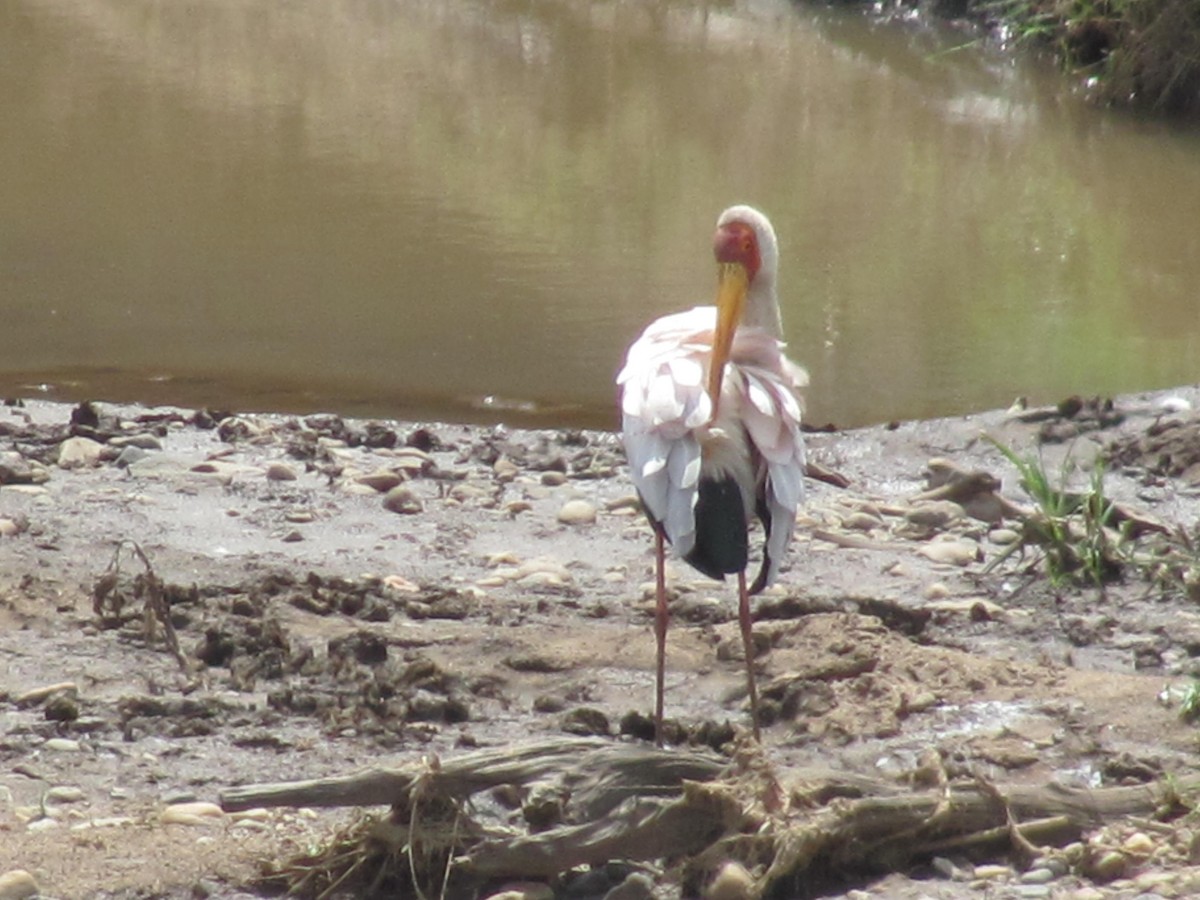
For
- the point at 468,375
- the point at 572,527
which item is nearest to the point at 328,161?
the point at 468,375

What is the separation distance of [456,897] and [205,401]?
5.30 metres

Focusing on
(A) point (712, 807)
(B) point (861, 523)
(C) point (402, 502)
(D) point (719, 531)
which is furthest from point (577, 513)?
(A) point (712, 807)

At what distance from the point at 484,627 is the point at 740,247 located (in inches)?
49.4

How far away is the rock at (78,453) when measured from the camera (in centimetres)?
712

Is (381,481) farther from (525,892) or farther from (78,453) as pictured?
(525,892)

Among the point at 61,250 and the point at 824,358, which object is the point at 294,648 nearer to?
the point at 824,358

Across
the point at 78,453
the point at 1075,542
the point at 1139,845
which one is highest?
the point at 1139,845

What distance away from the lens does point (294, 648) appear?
5.25 m

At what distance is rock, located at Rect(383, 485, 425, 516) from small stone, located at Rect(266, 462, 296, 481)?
39cm

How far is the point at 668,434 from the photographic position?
4.60 meters

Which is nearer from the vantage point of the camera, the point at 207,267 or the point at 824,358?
the point at 824,358

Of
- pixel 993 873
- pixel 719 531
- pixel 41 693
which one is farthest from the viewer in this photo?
pixel 41 693

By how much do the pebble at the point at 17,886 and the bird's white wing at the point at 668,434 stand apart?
60.8 inches

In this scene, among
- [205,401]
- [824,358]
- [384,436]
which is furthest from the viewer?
[824,358]
